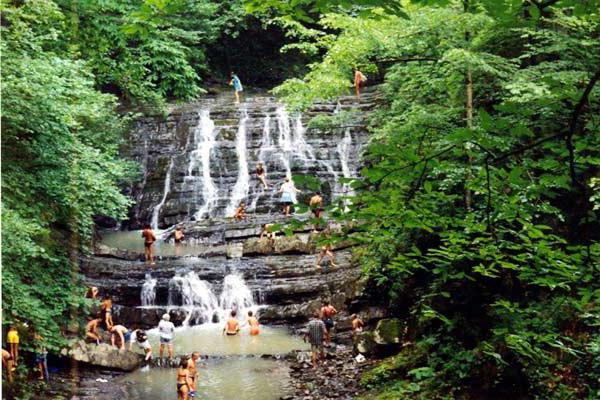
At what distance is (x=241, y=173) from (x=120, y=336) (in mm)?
11440

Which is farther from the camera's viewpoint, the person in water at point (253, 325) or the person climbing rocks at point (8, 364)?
the person in water at point (253, 325)

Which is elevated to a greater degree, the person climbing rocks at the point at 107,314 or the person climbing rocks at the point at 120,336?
the person climbing rocks at the point at 107,314

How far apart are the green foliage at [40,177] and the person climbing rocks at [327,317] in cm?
534

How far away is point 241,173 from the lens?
2480 cm

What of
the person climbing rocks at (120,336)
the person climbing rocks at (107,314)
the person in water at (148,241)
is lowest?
the person climbing rocks at (120,336)

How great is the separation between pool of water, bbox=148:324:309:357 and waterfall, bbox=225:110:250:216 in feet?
26.6

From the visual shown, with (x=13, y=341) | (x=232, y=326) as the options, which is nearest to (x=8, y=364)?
(x=13, y=341)

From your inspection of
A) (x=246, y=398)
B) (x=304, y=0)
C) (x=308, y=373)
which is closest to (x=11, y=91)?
(x=246, y=398)

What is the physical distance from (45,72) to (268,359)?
289 inches

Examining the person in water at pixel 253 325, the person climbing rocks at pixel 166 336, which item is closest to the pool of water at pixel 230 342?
the person in water at pixel 253 325

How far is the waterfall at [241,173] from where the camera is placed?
77.8ft

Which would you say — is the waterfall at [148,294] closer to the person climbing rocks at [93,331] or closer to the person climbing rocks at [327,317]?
the person climbing rocks at [93,331]

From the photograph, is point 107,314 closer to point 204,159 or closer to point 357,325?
point 357,325

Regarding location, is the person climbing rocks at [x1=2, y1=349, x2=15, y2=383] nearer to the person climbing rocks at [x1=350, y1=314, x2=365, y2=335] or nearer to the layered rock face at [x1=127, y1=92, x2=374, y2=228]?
the person climbing rocks at [x1=350, y1=314, x2=365, y2=335]
